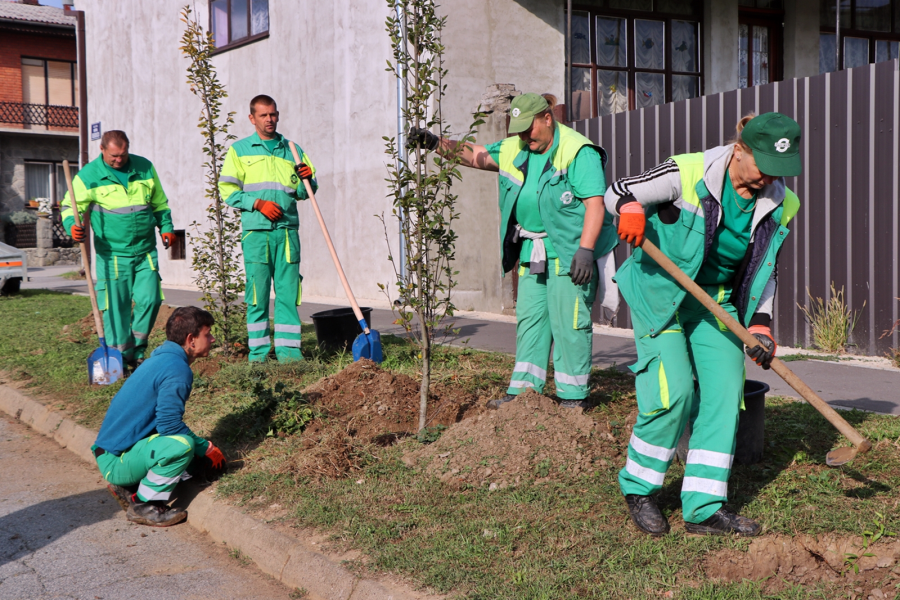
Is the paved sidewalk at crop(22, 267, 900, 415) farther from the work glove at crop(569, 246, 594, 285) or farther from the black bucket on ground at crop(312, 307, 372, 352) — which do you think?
the work glove at crop(569, 246, 594, 285)

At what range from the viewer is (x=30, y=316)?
12.2 metres

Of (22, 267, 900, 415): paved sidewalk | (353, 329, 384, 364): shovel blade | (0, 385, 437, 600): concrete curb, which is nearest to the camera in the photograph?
(0, 385, 437, 600): concrete curb

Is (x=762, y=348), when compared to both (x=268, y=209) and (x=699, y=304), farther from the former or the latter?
(x=268, y=209)

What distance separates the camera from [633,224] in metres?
3.25

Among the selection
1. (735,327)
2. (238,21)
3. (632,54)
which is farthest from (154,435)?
(238,21)

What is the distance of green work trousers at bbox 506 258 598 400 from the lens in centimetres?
491

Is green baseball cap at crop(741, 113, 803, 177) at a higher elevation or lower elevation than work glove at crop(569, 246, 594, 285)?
higher

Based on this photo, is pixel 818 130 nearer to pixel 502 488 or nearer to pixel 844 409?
pixel 844 409

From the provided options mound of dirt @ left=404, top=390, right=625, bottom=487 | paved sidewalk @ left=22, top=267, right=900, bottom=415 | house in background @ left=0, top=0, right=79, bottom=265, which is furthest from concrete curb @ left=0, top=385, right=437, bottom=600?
house in background @ left=0, top=0, right=79, bottom=265

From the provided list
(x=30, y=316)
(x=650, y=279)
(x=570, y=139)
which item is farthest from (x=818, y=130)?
(x=30, y=316)

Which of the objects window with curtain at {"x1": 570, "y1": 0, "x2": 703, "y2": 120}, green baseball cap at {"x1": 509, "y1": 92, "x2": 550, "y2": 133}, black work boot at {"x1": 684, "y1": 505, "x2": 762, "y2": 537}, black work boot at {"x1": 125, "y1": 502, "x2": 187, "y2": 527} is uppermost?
window with curtain at {"x1": 570, "y1": 0, "x2": 703, "y2": 120}

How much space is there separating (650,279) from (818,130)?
16.3 ft

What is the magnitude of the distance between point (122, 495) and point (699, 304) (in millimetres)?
3130

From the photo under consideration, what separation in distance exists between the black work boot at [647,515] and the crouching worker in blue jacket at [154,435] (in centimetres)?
225
